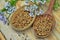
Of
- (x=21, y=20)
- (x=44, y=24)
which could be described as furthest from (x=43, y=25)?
(x=21, y=20)

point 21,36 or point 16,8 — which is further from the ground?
point 16,8

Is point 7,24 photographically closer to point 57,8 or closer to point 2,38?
point 2,38

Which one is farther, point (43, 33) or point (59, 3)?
point (59, 3)

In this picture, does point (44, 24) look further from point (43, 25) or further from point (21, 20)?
point (21, 20)

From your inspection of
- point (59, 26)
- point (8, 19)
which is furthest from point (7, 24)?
point (59, 26)

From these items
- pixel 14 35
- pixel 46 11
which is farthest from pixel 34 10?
pixel 14 35

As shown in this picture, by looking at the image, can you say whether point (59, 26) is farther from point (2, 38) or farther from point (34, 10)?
point (2, 38)

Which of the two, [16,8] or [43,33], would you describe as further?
[16,8]
